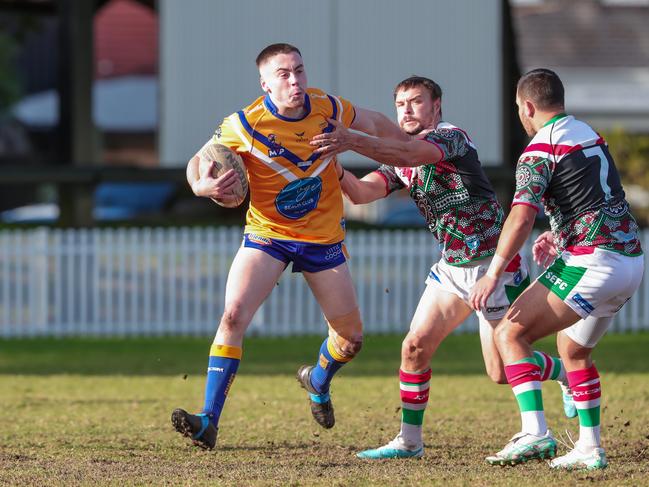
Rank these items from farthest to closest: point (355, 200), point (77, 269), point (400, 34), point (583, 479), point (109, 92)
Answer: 1. point (109, 92)
2. point (400, 34)
3. point (77, 269)
4. point (355, 200)
5. point (583, 479)

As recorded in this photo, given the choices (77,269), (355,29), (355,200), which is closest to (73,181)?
(77,269)

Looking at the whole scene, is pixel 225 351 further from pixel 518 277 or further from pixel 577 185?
pixel 577 185

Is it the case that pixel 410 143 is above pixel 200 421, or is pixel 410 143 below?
above

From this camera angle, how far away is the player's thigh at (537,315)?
21.8 ft

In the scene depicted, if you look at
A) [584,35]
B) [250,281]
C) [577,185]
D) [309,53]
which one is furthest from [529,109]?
[584,35]

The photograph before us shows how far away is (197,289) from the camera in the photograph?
54.6 ft

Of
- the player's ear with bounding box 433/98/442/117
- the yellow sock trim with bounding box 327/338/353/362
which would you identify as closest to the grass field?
the yellow sock trim with bounding box 327/338/353/362

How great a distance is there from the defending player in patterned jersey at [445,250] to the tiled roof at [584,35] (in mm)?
37485

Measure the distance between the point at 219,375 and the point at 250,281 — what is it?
57 centimetres

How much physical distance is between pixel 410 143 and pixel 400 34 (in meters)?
10.8

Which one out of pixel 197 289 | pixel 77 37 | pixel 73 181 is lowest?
pixel 197 289

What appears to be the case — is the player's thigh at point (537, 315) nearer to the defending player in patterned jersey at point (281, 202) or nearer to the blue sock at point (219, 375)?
the defending player in patterned jersey at point (281, 202)

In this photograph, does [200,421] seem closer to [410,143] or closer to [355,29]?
[410,143]

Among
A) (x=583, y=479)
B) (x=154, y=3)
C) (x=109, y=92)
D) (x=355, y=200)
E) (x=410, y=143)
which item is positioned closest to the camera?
(x=583, y=479)
